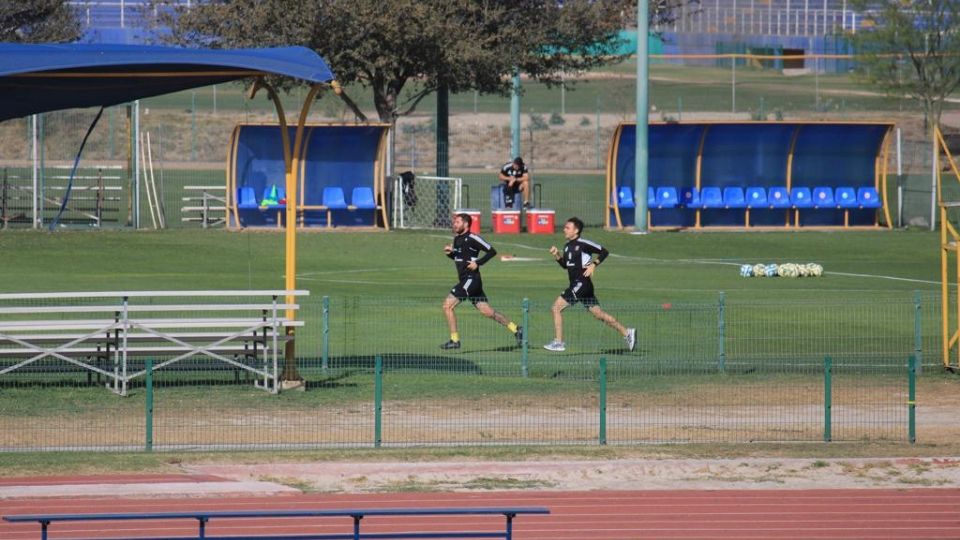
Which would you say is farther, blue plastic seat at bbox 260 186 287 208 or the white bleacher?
blue plastic seat at bbox 260 186 287 208

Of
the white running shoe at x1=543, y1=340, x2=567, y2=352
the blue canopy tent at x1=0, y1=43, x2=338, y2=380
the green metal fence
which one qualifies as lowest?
the green metal fence

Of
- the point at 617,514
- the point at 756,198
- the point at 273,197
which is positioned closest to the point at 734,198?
the point at 756,198

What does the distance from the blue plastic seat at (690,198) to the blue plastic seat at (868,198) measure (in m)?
4.27

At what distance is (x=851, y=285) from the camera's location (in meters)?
29.5

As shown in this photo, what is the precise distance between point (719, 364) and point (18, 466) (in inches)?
354

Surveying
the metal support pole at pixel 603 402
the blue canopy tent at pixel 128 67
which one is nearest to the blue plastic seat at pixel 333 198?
the blue canopy tent at pixel 128 67

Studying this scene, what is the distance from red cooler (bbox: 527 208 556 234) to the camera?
38.9 m

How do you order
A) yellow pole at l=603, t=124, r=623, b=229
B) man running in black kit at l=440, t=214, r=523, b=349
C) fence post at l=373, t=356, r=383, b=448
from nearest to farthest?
fence post at l=373, t=356, r=383, b=448 → man running in black kit at l=440, t=214, r=523, b=349 → yellow pole at l=603, t=124, r=623, b=229

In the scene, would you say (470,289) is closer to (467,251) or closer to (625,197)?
(467,251)

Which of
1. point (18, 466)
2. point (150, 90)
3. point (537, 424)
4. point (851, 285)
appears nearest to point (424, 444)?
point (537, 424)

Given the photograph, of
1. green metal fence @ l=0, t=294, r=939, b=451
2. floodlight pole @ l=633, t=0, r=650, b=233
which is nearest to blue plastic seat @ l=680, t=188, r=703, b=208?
floodlight pole @ l=633, t=0, r=650, b=233

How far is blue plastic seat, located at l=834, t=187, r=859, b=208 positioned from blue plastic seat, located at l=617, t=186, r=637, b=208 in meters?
5.43

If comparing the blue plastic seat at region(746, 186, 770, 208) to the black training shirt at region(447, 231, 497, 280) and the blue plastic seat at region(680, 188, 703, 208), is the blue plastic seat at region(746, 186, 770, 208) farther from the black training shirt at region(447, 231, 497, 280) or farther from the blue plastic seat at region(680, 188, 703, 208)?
the black training shirt at region(447, 231, 497, 280)

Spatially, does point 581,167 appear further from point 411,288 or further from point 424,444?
point 424,444
